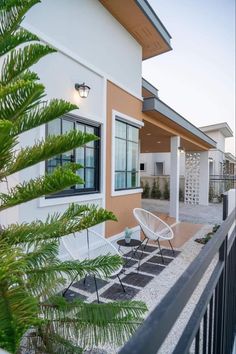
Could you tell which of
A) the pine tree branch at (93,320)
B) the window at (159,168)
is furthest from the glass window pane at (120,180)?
the window at (159,168)

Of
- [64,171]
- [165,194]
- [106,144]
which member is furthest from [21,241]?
[165,194]

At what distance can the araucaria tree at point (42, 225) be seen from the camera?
1.59m

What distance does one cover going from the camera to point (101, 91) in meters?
5.20

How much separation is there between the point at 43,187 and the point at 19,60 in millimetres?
849

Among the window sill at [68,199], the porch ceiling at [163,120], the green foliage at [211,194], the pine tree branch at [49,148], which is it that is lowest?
the green foliage at [211,194]

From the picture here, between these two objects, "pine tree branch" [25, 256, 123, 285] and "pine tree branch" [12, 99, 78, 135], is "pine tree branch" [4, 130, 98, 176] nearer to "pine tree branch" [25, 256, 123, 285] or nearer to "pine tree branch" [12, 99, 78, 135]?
"pine tree branch" [12, 99, 78, 135]

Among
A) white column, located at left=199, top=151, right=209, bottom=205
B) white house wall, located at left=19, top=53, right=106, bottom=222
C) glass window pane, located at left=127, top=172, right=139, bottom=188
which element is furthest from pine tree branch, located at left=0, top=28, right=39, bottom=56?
white column, located at left=199, top=151, right=209, bottom=205

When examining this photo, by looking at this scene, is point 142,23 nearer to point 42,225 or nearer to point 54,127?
point 54,127

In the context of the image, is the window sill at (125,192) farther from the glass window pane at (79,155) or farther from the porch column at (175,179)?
the porch column at (175,179)

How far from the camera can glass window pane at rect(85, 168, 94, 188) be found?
5.07 metres

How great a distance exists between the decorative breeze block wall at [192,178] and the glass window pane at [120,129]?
9.90 metres

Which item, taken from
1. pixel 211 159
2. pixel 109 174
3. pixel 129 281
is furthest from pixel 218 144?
pixel 129 281

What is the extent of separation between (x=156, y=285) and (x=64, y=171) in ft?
10.4

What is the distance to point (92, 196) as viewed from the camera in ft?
16.3
